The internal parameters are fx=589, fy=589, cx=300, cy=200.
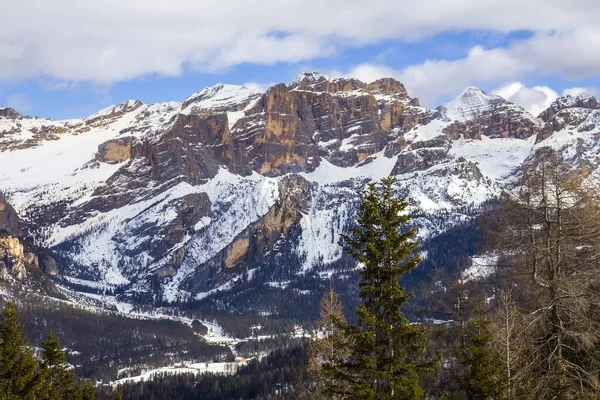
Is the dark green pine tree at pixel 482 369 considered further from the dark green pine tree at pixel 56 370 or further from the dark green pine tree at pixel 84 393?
the dark green pine tree at pixel 56 370

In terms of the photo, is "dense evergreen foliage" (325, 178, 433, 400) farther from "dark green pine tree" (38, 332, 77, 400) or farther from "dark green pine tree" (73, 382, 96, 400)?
"dark green pine tree" (38, 332, 77, 400)

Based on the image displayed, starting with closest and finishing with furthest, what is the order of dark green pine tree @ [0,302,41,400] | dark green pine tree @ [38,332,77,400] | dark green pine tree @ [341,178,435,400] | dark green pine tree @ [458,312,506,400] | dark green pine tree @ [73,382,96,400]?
dark green pine tree @ [341,178,435,400]
dark green pine tree @ [458,312,506,400]
dark green pine tree @ [0,302,41,400]
dark green pine tree @ [73,382,96,400]
dark green pine tree @ [38,332,77,400]

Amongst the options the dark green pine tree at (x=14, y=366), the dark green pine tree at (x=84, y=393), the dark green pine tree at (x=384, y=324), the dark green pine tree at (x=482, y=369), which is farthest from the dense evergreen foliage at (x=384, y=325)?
the dark green pine tree at (x=84, y=393)

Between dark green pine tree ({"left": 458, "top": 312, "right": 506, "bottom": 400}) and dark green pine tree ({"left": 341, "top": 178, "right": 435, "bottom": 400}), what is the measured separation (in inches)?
105

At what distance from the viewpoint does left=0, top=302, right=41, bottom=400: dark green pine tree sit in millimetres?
27875

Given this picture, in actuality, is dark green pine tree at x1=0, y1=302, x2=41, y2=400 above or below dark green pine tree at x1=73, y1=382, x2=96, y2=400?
above

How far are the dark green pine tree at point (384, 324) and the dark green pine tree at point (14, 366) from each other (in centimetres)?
1700

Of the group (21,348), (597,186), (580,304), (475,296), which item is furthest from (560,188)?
(21,348)

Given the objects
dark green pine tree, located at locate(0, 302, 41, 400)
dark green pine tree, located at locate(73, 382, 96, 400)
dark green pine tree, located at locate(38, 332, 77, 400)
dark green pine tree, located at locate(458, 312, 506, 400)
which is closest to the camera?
dark green pine tree, located at locate(458, 312, 506, 400)

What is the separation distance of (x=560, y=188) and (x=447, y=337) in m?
12.1

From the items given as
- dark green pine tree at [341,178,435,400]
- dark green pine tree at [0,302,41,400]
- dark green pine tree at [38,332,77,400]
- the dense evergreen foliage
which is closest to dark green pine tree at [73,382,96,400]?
dark green pine tree at [38,332,77,400]

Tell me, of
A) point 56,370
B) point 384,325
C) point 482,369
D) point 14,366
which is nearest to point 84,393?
point 56,370

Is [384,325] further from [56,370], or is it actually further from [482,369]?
[56,370]

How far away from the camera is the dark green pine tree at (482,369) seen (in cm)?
2106
